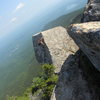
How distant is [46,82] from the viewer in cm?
1947

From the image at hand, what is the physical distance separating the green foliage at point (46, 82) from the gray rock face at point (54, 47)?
0.87 meters

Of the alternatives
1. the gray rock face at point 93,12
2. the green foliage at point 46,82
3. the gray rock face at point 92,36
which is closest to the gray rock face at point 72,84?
the gray rock face at point 92,36

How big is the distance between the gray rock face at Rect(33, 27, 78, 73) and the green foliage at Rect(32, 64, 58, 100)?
0.87 meters

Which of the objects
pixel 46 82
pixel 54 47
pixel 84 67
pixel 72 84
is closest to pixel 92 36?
pixel 84 67

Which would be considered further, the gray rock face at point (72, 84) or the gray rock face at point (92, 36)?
the gray rock face at point (72, 84)

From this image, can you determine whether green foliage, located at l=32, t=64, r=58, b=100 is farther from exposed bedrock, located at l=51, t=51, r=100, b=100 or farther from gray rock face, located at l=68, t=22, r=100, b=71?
gray rock face, located at l=68, t=22, r=100, b=71

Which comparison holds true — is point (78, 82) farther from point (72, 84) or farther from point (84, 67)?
point (84, 67)

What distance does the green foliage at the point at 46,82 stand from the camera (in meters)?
18.6

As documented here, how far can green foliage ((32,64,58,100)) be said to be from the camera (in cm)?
1864

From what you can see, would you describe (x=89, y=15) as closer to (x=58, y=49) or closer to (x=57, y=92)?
(x=57, y=92)

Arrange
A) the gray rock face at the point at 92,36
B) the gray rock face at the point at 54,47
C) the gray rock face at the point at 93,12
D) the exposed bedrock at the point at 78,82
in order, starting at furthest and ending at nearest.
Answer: the gray rock face at the point at 54,47, the gray rock face at the point at 93,12, the exposed bedrock at the point at 78,82, the gray rock face at the point at 92,36

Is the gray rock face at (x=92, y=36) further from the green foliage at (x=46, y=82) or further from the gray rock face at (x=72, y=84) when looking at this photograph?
the green foliage at (x=46, y=82)

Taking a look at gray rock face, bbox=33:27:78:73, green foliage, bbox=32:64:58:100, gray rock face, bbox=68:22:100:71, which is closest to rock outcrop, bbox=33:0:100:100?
gray rock face, bbox=68:22:100:71

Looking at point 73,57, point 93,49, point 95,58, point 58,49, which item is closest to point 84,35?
point 93,49
